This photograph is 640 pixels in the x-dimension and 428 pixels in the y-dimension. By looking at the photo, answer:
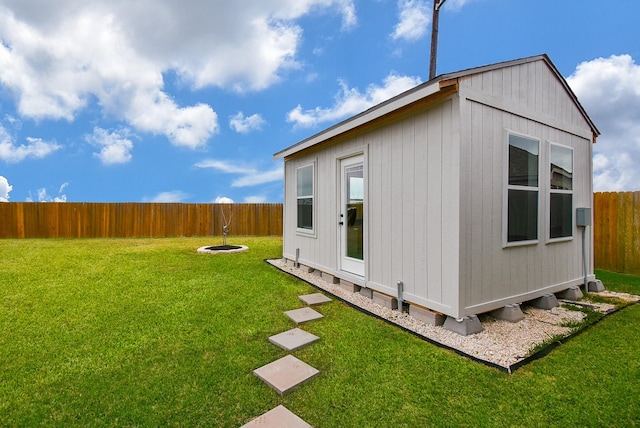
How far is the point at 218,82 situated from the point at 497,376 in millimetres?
8493

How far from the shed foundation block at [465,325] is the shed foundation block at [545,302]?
1.53 meters

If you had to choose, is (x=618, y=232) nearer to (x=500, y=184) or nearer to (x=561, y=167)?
(x=561, y=167)

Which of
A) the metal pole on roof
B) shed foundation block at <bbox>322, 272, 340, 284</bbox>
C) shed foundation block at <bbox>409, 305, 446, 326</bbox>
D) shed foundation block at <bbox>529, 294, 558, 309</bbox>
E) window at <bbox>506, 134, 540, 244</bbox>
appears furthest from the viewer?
the metal pole on roof

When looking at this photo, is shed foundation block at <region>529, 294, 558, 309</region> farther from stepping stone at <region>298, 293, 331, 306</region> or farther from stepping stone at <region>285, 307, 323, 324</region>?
stepping stone at <region>285, 307, 323, 324</region>

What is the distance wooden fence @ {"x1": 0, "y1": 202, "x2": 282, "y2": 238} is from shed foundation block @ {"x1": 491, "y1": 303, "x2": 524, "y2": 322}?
440 inches

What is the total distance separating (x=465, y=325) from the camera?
2908 millimetres

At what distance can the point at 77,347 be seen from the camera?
2.66 m

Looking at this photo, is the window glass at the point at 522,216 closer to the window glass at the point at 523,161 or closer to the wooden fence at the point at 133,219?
the window glass at the point at 523,161

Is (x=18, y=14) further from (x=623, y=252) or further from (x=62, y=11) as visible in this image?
(x=623, y=252)

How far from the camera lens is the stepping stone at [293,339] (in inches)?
104

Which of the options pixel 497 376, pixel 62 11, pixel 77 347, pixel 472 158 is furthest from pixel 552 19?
pixel 62 11

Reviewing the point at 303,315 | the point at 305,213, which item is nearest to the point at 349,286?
the point at 303,315

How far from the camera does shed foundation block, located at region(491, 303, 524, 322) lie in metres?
3.33

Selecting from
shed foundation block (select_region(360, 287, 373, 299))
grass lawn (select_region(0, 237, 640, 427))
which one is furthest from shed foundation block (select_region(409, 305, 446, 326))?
shed foundation block (select_region(360, 287, 373, 299))
